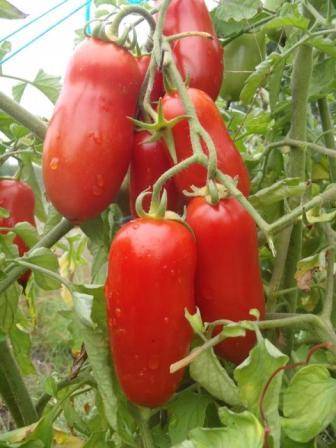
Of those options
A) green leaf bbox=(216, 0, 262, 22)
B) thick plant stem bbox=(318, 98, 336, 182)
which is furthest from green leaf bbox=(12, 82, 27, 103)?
thick plant stem bbox=(318, 98, 336, 182)

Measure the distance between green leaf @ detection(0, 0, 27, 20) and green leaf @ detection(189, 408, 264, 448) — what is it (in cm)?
57

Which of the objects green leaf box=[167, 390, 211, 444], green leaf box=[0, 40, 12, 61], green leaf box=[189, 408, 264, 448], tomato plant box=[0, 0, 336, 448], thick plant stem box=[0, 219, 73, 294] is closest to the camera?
green leaf box=[189, 408, 264, 448]

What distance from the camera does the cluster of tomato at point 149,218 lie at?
2.29ft

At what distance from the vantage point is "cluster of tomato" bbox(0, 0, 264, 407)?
70 cm

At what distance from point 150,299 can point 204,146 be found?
7.2 inches

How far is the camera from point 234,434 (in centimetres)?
60

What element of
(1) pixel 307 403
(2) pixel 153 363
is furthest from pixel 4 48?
(1) pixel 307 403

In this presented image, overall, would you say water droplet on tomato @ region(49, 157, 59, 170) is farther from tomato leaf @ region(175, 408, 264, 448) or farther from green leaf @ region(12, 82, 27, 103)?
green leaf @ region(12, 82, 27, 103)

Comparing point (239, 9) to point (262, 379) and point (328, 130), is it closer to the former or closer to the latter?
point (328, 130)

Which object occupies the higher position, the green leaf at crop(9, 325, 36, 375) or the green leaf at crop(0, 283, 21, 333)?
the green leaf at crop(0, 283, 21, 333)

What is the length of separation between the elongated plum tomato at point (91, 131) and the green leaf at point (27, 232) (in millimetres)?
190

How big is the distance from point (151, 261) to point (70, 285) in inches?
4.7

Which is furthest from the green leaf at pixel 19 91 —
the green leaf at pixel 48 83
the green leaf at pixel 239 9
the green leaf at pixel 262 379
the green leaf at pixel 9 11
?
the green leaf at pixel 262 379

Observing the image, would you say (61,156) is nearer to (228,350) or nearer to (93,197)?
(93,197)
